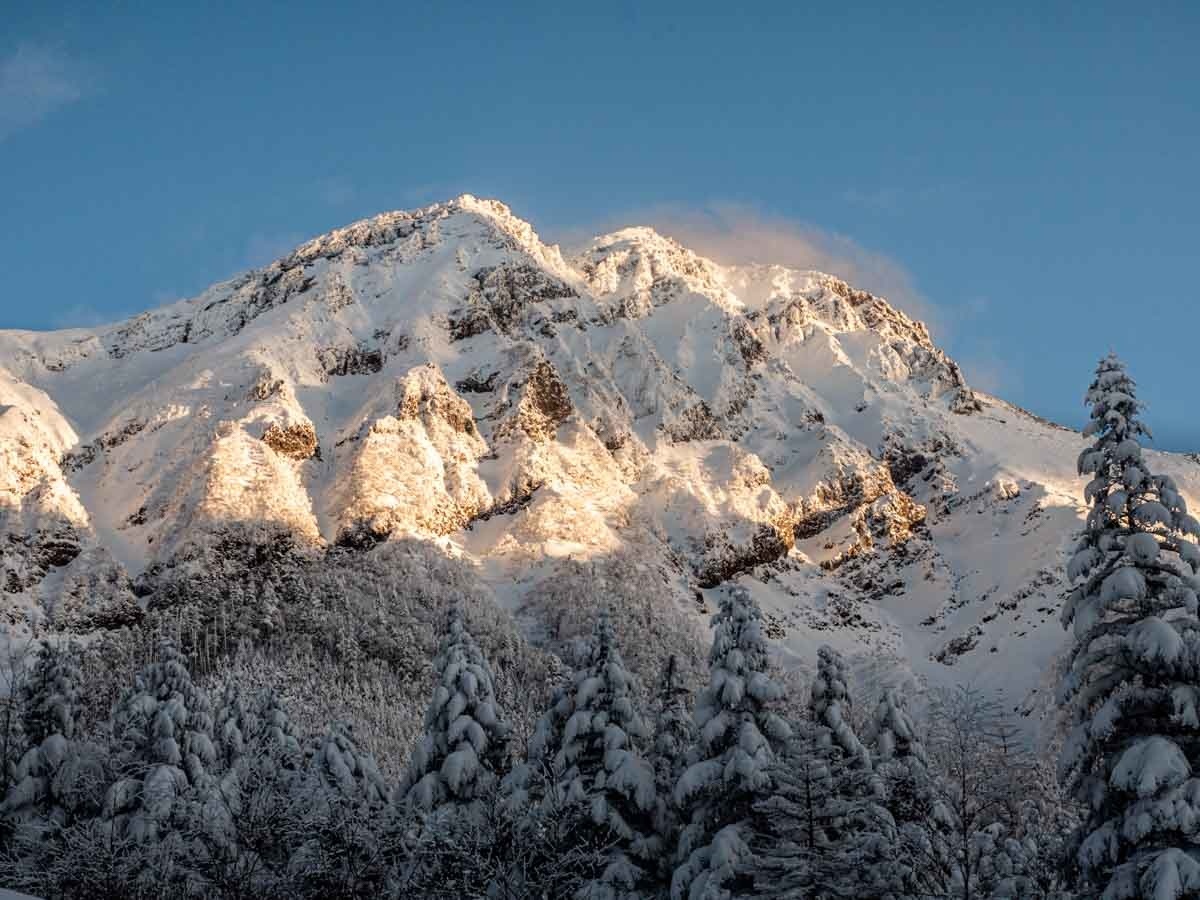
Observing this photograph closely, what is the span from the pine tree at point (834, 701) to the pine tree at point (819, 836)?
12.2 feet

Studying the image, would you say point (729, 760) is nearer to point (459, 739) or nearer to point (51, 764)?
point (459, 739)

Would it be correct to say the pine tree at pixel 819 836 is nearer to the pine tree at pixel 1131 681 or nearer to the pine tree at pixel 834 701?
the pine tree at pixel 834 701

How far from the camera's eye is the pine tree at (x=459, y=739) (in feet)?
122

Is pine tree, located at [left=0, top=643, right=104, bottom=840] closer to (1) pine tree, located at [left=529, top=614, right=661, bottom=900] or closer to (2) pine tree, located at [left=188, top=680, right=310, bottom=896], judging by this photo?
(2) pine tree, located at [left=188, top=680, right=310, bottom=896]

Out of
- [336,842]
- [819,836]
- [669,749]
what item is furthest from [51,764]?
[819,836]

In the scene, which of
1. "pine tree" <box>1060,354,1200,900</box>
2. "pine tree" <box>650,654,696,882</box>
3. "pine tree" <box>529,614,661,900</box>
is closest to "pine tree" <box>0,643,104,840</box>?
"pine tree" <box>529,614,661,900</box>

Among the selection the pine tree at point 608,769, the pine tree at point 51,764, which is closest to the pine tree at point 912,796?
the pine tree at point 608,769

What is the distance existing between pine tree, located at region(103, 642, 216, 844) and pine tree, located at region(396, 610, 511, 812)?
314 inches

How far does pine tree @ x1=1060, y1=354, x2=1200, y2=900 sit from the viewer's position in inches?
842

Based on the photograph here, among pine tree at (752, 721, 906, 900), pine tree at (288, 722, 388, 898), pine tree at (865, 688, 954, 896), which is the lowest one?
pine tree at (288, 722, 388, 898)

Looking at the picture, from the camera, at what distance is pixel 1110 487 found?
24172 millimetres

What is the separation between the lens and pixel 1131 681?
23.0 meters

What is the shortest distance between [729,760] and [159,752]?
21725 millimetres

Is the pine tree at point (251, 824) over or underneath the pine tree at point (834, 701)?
underneath
